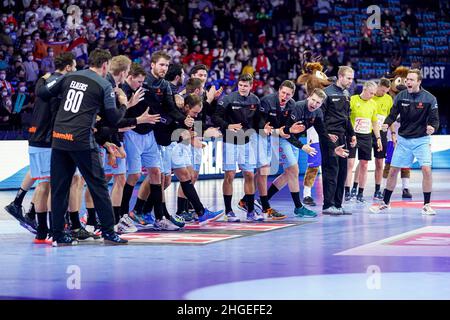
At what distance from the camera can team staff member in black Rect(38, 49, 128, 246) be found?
9.47m

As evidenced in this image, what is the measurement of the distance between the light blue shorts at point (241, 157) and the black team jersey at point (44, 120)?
307 centimetres

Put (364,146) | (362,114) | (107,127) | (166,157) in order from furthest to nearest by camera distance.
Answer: (364,146) < (362,114) < (166,157) < (107,127)

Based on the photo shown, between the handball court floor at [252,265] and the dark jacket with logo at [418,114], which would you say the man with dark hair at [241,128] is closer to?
the handball court floor at [252,265]

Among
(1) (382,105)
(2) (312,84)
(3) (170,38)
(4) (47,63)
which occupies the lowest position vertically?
(1) (382,105)

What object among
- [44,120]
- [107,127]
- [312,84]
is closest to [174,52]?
[312,84]

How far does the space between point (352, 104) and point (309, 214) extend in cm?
307

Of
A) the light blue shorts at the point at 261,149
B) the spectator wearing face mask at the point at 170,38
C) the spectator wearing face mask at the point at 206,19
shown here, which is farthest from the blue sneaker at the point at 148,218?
the spectator wearing face mask at the point at 206,19

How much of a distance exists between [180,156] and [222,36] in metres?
17.5

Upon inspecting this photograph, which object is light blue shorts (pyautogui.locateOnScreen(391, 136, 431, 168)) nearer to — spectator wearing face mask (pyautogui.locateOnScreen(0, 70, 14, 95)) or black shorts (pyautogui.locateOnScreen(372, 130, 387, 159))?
black shorts (pyautogui.locateOnScreen(372, 130, 387, 159))

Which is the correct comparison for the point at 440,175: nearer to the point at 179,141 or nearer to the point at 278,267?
the point at 179,141

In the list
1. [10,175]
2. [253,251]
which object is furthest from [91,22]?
[253,251]

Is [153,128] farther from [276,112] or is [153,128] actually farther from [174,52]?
[174,52]

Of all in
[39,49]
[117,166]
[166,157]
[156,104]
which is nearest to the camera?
[117,166]

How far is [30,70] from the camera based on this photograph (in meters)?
21.6
